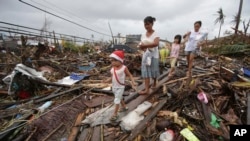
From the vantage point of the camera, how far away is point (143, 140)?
306 centimetres

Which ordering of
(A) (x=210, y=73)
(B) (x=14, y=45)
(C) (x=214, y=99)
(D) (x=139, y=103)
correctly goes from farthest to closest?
1. (B) (x=14, y=45)
2. (A) (x=210, y=73)
3. (C) (x=214, y=99)
4. (D) (x=139, y=103)

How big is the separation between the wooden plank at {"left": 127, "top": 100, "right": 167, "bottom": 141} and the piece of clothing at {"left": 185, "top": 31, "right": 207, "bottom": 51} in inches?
106

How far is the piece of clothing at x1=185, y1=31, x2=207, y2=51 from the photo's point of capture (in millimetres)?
5613

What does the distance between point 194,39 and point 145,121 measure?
3596 millimetres

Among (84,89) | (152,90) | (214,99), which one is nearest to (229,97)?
(214,99)

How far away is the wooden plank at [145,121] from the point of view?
3070 mm

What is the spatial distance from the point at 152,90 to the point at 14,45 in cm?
1217

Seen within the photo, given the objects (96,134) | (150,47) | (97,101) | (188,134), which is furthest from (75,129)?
(150,47)

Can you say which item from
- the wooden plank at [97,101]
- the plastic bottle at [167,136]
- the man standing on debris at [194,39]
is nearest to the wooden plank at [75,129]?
the wooden plank at [97,101]

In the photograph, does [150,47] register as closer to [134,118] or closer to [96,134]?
[134,118]

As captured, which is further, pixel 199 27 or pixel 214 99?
pixel 199 27

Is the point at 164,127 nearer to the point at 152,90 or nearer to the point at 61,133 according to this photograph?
the point at 152,90

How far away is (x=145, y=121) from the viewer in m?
3.40

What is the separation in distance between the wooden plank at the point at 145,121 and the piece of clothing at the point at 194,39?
8.82 feet
